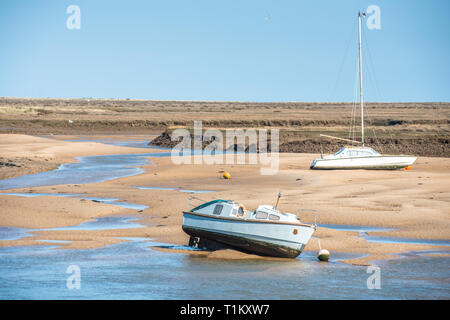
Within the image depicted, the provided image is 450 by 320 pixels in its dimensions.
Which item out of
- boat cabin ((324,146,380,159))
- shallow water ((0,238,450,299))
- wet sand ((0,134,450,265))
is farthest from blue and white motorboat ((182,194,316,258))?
boat cabin ((324,146,380,159))

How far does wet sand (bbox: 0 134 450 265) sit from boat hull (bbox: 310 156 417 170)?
33.9 inches

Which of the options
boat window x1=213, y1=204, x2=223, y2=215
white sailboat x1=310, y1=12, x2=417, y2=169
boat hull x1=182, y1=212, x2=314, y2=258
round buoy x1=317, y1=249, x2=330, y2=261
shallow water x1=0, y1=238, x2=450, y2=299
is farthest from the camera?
white sailboat x1=310, y1=12, x2=417, y2=169

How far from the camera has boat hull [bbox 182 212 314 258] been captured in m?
19.6

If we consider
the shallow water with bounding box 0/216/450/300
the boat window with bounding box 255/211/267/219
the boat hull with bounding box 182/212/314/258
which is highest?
the boat window with bounding box 255/211/267/219

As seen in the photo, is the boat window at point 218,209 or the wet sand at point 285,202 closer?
the boat window at point 218,209

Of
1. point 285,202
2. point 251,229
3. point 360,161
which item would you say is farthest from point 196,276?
point 360,161

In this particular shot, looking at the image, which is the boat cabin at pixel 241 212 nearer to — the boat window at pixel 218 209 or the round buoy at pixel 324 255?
the boat window at pixel 218 209

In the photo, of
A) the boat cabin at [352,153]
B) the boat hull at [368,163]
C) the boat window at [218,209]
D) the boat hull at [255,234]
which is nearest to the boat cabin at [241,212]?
the boat window at [218,209]

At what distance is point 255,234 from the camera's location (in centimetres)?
1995

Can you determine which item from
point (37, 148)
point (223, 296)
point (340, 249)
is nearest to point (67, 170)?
point (37, 148)

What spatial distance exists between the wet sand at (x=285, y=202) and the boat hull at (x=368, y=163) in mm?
861

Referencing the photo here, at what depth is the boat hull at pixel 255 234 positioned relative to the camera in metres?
19.6

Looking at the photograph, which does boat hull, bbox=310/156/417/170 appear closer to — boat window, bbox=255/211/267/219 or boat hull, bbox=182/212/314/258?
boat hull, bbox=182/212/314/258

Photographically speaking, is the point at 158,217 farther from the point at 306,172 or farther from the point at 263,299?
the point at 306,172
